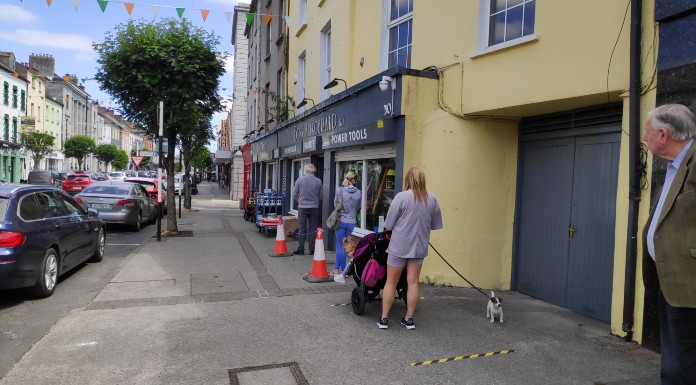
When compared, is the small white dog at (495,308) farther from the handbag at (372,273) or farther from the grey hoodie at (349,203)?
the grey hoodie at (349,203)

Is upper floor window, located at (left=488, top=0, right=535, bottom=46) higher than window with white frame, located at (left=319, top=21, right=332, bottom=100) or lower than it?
lower

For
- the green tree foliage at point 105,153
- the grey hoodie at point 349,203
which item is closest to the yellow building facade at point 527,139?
the grey hoodie at point 349,203

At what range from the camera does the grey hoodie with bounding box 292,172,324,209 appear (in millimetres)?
9648

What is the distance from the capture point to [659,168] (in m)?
4.35

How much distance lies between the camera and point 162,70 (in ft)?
42.2

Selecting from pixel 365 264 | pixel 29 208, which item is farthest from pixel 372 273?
pixel 29 208

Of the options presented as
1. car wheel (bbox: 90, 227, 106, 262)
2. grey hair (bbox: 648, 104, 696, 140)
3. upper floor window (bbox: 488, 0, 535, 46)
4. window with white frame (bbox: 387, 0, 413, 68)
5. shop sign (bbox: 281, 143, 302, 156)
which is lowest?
car wheel (bbox: 90, 227, 106, 262)

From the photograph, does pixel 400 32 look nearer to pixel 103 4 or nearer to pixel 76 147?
pixel 103 4

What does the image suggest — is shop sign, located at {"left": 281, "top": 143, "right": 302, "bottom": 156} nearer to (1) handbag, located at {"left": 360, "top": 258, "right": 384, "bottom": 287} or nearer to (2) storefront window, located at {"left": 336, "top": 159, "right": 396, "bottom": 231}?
(2) storefront window, located at {"left": 336, "top": 159, "right": 396, "bottom": 231}

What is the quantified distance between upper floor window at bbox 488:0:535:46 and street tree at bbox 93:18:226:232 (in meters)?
8.70

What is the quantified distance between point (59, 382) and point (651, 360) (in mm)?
4851

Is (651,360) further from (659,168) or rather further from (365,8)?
(365,8)

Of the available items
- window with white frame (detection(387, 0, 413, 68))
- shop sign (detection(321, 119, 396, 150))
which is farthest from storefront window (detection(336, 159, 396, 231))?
window with white frame (detection(387, 0, 413, 68))

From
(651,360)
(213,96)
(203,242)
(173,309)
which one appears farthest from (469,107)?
(213,96)
